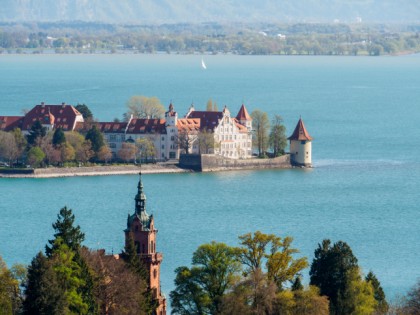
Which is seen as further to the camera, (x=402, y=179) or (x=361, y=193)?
(x=402, y=179)

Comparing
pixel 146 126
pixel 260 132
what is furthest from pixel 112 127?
pixel 260 132

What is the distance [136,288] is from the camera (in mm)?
31219

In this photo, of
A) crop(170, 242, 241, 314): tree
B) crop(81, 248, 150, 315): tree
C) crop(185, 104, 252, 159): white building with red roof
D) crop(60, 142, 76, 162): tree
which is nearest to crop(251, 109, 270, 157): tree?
crop(185, 104, 252, 159): white building with red roof

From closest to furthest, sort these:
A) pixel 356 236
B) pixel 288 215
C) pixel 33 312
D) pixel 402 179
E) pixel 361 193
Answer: pixel 33 312, pixel 356 236, pixel 288 215, pixel 361 193, pixel 402 179

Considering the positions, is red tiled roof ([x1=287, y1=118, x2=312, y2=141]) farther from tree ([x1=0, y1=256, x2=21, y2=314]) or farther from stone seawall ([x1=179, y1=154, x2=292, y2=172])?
tree ([x1=0, y1=256, x2=21, y2=314])

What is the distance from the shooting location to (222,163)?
6419cm

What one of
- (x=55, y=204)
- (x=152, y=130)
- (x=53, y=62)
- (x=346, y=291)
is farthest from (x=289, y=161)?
Result: (x=53, y=62)

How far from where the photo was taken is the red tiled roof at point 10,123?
6662 cm

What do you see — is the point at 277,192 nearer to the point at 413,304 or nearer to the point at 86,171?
the point at 86,171

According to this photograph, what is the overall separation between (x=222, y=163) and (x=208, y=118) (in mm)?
3097

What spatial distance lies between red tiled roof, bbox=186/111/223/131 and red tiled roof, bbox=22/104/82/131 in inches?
174

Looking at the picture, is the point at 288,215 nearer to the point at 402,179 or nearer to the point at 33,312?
the point at 402,179

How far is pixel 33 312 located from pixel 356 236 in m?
17.1

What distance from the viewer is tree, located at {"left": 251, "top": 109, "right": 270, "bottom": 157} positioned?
66.7 meters
